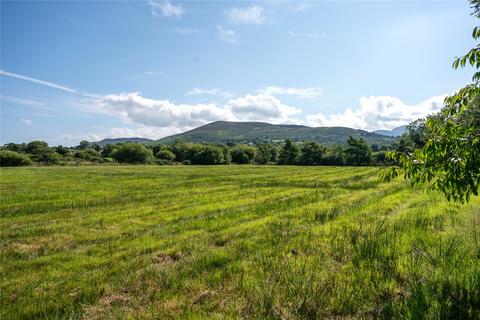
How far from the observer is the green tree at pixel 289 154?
117312 millimetres

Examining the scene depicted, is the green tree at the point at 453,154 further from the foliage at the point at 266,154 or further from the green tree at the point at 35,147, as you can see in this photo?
the green tree at the point at 35,147

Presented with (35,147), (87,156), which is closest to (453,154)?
(87,156)

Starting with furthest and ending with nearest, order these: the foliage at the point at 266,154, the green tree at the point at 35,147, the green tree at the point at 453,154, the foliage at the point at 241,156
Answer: the foliage at the point at 241,156, the foliage at the point at 266,154, the green tree at the point at 35,147, the green tree at the point at 453,154

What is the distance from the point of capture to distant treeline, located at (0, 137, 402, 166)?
104438 millimetres

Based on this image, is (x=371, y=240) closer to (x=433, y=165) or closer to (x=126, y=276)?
(x=433, y=165)

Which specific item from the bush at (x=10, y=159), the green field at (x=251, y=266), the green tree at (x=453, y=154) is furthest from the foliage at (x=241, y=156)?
the green tree at (x=453, y=154)

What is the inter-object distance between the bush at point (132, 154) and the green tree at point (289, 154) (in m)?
59.7

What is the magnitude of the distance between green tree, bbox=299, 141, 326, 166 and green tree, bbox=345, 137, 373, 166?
417 inches

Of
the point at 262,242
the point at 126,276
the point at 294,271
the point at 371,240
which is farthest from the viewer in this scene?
the point at 262,242

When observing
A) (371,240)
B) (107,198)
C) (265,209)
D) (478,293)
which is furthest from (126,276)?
(107,198)

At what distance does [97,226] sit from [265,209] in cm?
785

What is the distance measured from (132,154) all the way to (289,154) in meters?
70.1

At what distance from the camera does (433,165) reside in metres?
4.81

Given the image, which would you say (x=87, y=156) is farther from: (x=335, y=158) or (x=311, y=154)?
(x=335, y=158)
